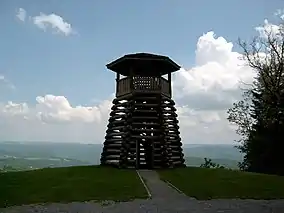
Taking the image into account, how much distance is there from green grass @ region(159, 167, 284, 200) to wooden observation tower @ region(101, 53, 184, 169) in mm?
2572

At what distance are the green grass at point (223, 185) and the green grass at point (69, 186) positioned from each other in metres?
2.10

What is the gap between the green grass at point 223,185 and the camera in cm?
1697

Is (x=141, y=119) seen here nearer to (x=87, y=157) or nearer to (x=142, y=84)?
(x=142, y=84)

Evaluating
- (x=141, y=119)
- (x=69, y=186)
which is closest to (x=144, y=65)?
(x=141, y=119)

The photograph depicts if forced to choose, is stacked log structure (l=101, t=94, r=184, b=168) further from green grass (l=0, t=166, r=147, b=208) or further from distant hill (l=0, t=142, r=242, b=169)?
distant hill (l=0, t=142, r=242, b=169)

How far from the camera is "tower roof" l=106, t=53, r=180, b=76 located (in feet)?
88.3

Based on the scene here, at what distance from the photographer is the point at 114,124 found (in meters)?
28.5

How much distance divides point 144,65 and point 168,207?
15875mm

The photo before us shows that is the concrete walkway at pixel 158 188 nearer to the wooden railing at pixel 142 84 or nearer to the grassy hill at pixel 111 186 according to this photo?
the grassy hill at pixel 111 186

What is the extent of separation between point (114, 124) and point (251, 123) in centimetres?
1453

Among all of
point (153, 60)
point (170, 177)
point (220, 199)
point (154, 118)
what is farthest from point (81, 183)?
point (153, 60)

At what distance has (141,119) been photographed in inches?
1070

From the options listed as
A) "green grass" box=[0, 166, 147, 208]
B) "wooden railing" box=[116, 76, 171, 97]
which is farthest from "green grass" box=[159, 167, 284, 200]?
"wooden railing" box=[116, 76, 171, 97]

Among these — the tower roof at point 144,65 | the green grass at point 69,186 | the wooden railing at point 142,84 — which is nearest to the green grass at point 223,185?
the green grass at point 69,186
